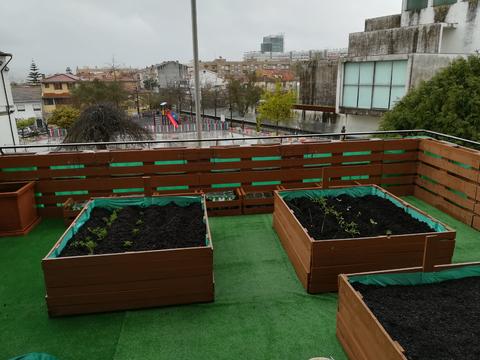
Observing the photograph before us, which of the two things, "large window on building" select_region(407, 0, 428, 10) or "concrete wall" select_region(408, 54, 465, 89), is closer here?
"concrete wall" select_region(408, 54, 465, 89)

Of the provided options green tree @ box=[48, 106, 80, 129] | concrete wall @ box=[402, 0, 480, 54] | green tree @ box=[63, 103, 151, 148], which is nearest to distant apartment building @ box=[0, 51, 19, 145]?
green tree @ box=[63, 103, 151, 148]

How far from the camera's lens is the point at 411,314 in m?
2.53

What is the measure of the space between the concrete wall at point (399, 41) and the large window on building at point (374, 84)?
5.18 m

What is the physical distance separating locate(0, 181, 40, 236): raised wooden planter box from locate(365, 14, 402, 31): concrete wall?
31.7 metres

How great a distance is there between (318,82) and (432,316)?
33074 millimetres

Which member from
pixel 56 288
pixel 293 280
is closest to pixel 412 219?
pixel 293 280

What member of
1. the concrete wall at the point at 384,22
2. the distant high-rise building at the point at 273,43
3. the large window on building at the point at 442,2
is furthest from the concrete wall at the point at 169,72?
the distant high-rise building at the point at 273,43

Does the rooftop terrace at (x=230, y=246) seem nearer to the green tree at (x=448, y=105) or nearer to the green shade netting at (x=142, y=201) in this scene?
the green shade netting at (x=142, y=201)

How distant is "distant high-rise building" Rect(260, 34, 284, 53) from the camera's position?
174m

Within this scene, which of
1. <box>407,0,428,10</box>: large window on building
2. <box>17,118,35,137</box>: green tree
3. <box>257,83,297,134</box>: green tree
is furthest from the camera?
<box>17,118,35,137</box>: green tree

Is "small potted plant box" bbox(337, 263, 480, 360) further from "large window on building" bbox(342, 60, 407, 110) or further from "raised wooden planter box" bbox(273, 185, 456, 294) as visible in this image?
"large window on building" bbox(342, 60, 407, 110)

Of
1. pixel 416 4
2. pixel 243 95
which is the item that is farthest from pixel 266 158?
pixel 243 95

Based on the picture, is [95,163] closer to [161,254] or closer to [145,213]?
[145,213]

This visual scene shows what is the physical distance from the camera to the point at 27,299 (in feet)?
11.5
